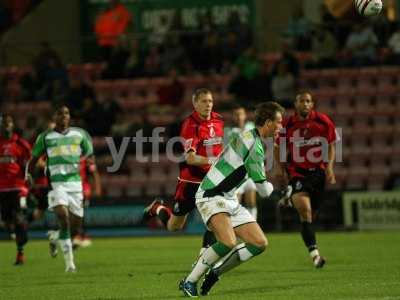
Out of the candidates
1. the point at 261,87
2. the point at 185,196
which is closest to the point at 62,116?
the point at 185,196

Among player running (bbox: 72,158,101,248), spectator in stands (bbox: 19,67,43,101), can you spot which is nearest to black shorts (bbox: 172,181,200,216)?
player running (bbox: 72,158,101,248)

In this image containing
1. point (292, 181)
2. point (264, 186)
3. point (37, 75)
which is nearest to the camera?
point (264, 186)

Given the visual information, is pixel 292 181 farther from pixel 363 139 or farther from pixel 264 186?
pixel 363 139

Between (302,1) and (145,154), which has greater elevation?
(302,1)

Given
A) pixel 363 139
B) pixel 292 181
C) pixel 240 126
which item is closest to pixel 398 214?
pixel 363 139

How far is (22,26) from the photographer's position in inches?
1094

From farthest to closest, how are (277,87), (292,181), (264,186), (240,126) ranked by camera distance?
(277,87)
(240,126)
(292,181)
(264,186)

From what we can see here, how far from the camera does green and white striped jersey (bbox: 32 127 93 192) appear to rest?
14.1m

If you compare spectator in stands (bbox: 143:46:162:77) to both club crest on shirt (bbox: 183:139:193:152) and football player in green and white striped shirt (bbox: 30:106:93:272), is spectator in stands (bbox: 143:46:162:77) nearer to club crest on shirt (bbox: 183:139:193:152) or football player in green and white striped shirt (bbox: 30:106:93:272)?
football player in green and white striped shirt (bbox: 30:106:93:272)

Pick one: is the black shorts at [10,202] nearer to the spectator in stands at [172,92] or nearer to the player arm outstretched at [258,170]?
the player arm outstretched at [258,170]

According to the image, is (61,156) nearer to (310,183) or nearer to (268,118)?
(310,183)

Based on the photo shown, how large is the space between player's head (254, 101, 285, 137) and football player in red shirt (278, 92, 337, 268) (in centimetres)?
424

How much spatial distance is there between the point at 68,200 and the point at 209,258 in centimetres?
456

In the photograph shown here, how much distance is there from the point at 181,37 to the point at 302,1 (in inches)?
127
